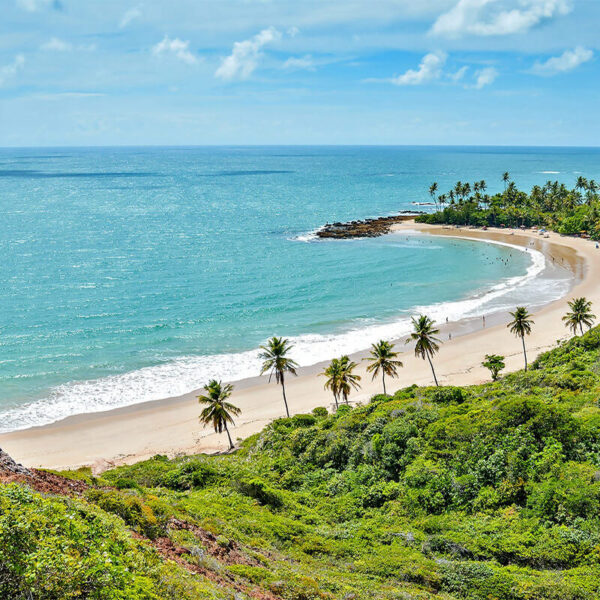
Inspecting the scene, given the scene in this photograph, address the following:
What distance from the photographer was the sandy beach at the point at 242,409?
40844mm

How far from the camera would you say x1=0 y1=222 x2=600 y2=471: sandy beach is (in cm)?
4084

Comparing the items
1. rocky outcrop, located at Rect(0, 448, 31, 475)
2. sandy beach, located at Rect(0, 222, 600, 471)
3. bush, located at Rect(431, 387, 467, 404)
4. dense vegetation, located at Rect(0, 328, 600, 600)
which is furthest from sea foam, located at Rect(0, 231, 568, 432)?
rocky outcrop, located at Rect(0, 448, 31, 475)

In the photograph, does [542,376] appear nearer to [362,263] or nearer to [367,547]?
[367,547]

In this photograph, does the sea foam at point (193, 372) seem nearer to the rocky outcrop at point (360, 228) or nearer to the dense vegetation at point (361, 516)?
the dense vegetation at point (361, 516)

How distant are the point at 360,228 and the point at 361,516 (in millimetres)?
108285

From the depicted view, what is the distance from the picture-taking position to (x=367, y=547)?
21.1 meters

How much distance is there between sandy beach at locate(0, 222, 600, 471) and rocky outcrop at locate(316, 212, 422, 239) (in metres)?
56.3

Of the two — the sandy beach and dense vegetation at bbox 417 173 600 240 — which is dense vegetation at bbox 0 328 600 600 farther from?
dense vegetation at bbox 417 173 600 240

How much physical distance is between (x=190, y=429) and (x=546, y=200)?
13264 cm

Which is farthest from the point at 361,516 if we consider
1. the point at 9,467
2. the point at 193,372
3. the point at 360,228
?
the point at 360,228

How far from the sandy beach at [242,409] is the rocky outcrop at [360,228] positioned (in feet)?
185

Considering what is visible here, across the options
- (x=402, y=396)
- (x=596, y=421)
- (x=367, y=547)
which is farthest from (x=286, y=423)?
(x=596, y=421)

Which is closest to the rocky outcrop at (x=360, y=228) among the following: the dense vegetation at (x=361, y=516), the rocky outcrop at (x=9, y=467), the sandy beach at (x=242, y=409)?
the sandy beach at (x=242, y=409)

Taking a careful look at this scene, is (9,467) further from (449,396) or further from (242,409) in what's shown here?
(242,409)
